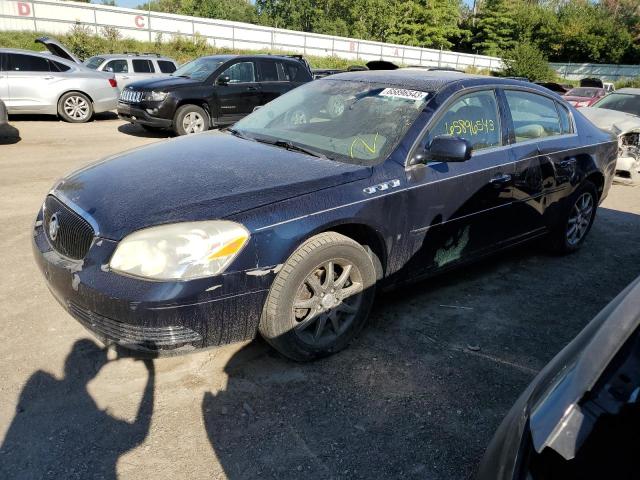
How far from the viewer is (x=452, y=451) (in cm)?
246

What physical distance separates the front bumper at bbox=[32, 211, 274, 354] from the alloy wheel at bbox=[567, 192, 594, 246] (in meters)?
3.49

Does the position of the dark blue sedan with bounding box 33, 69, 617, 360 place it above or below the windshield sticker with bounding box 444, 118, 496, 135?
below

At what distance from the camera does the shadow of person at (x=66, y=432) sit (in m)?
2.25

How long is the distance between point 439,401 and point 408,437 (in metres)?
0.36

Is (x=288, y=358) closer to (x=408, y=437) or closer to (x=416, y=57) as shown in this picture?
(x=408, y=437)

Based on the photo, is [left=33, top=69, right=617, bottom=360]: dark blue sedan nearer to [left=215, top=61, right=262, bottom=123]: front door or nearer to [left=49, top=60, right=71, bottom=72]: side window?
[left=215, top=61, right=262, bottom=123]: front door

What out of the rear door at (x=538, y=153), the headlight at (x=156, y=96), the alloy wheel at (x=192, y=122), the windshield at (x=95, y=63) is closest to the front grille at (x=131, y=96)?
the headlight at (x=156, y=96)

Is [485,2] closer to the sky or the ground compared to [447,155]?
closer to the sky

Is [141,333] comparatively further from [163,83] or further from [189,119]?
[163,83]

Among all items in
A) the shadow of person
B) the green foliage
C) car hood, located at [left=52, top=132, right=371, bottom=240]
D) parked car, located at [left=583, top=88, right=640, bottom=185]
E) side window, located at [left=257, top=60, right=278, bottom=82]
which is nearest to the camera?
the shadow of person

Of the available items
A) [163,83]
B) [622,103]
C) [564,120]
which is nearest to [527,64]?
[622,103]

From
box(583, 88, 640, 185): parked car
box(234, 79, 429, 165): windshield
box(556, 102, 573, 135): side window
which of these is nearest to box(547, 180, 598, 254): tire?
box(556, 102, 573, 135): side window

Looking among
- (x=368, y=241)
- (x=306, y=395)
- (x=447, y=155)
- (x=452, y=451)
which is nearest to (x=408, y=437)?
(x=452, y=451)

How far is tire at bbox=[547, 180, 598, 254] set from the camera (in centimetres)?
477
